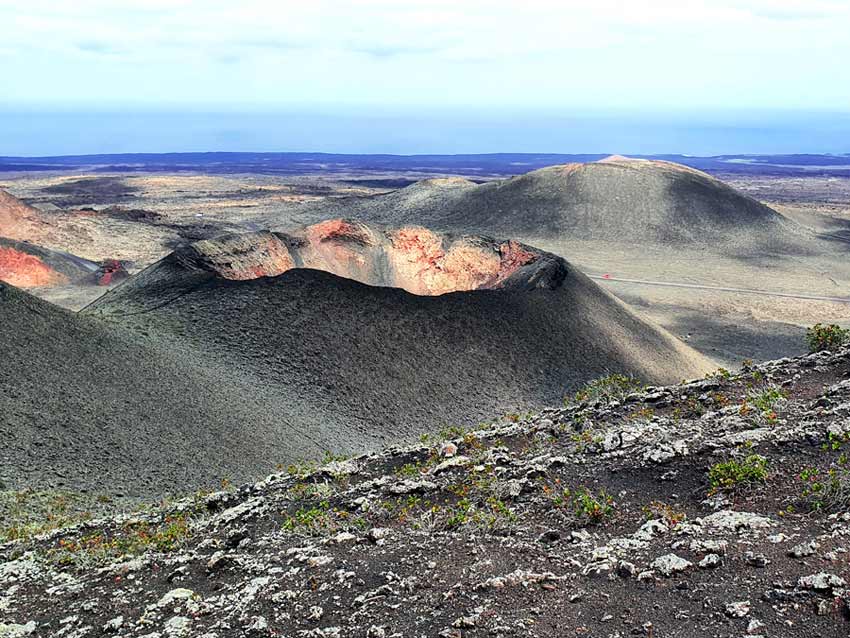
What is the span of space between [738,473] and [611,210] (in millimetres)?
59593

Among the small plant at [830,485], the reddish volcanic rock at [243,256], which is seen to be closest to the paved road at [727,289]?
the reddish volcanic rock at [243,256]

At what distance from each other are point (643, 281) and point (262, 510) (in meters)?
41.0

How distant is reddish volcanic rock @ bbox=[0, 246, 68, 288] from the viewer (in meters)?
41.8

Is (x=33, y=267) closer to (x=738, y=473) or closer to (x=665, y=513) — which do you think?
(x=665, y=513)

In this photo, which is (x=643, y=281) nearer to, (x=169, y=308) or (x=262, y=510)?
(x=169, y=308)

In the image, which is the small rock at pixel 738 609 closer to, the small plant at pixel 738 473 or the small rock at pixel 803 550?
the small rock at pixel 803 550

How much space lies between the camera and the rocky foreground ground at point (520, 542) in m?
6.00

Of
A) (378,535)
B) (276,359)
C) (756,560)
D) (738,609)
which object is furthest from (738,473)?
(276,359)

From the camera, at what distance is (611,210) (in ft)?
213

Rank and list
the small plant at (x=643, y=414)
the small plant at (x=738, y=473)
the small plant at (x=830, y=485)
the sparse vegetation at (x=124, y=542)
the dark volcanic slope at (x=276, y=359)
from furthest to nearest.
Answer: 1. the dark volcanic slope at (x=276, y=359)
2. the small plant at (x=643, y=414)
3. the sparse vegetation at (x=124, y=542)
4. the small plant at (x=738, y=473)
5. the small plant at (x=830, y=485)

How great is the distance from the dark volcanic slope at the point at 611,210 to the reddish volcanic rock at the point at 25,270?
32.4m

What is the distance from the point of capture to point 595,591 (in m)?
6.20

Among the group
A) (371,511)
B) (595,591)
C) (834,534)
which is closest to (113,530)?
(371,511)

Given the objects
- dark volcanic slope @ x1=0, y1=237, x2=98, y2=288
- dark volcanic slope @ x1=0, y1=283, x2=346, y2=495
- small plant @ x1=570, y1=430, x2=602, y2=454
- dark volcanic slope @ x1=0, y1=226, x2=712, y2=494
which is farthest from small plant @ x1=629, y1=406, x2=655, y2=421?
dark volcanic slope @ x1=0, y1=237, x2=98, y2=288
